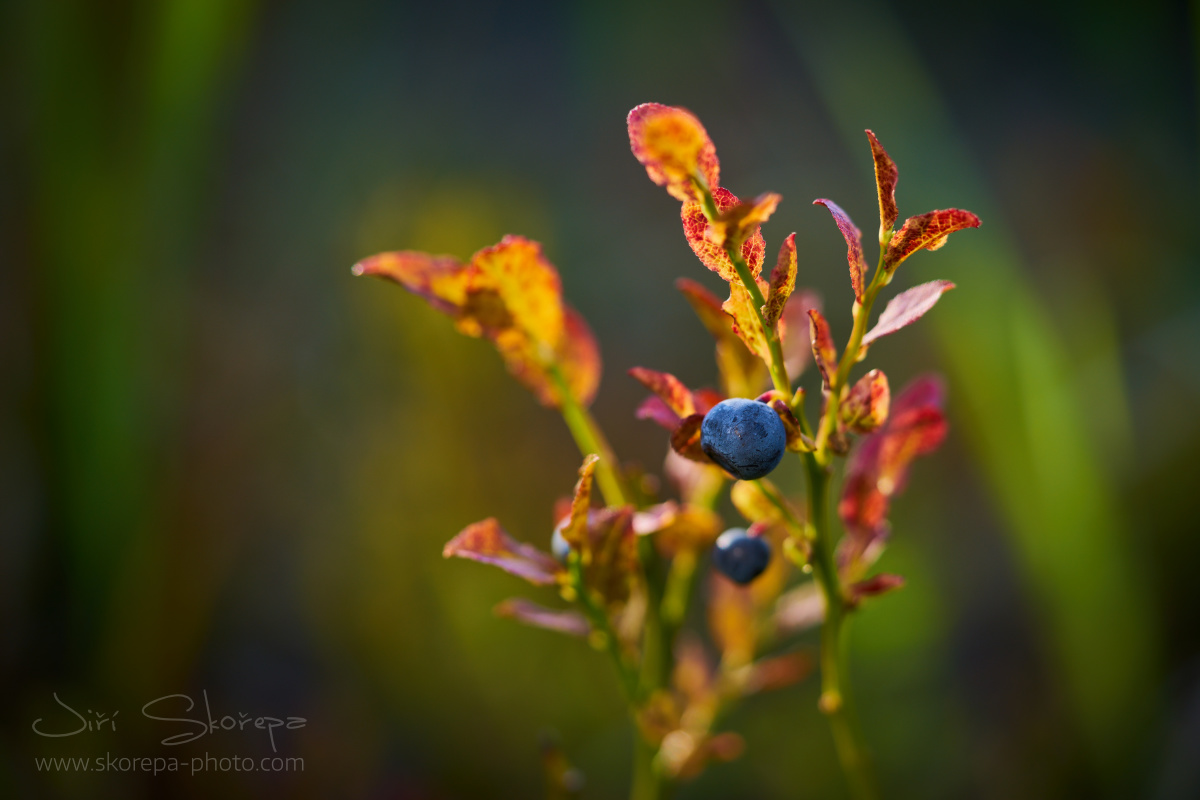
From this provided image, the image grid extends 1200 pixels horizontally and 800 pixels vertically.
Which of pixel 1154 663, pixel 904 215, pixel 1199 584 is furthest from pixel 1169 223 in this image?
pixel 1154 663

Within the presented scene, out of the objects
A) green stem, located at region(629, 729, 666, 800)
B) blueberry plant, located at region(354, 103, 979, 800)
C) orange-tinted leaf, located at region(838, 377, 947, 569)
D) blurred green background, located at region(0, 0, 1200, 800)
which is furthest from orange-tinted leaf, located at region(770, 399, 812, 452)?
blurred green background, located at region(0, 0, 1200, 800)

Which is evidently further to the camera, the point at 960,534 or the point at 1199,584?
the point at 960,534

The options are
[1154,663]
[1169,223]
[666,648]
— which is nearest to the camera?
[666,648]

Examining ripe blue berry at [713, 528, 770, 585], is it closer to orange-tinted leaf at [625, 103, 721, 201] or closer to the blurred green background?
orange-tinted leaf at [625, 103, 721, 201]

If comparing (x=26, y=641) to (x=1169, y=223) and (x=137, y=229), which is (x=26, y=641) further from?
(x=1169, y=223)

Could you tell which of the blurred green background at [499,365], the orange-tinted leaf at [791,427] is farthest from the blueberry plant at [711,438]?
the blurred green background at [499,365]
